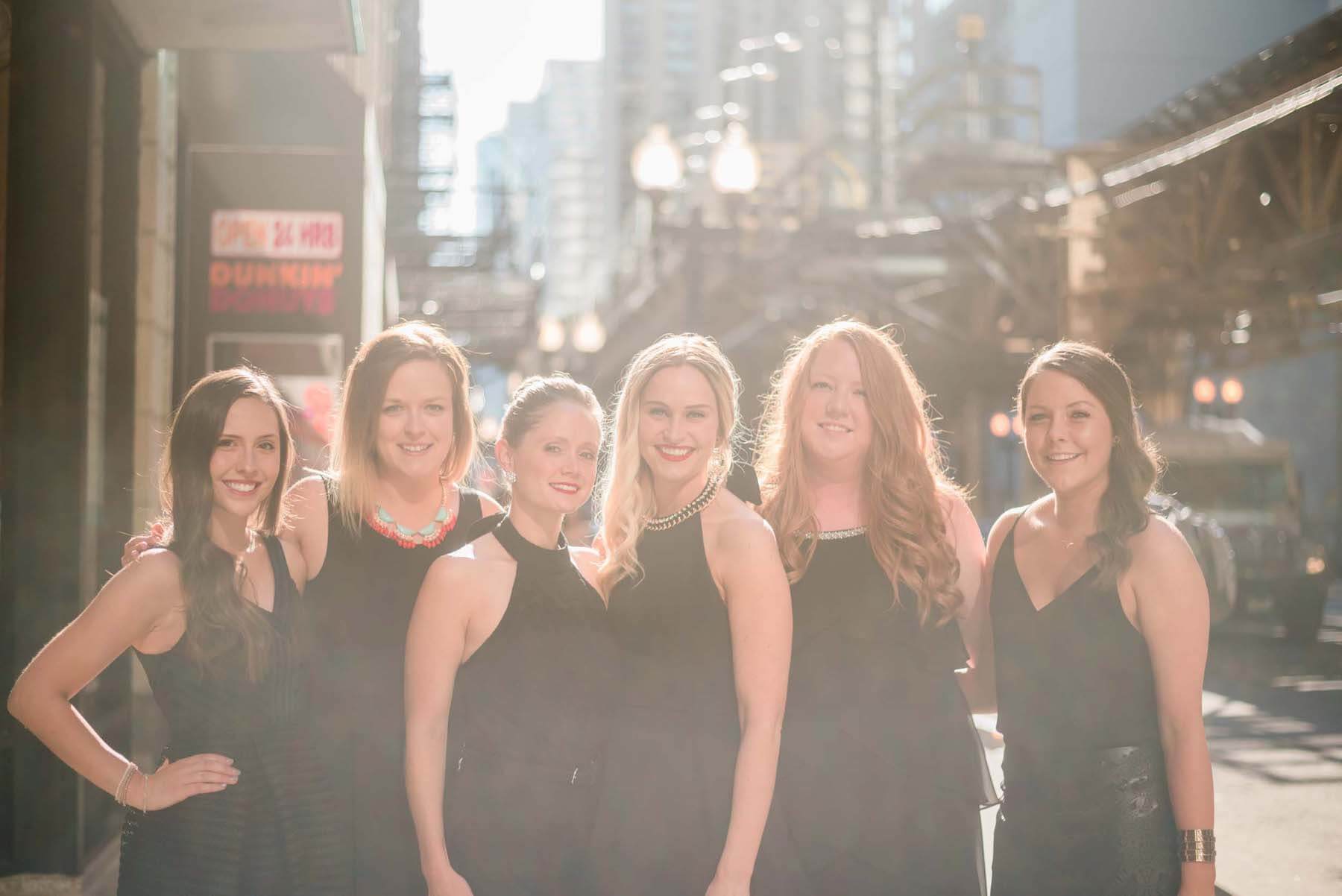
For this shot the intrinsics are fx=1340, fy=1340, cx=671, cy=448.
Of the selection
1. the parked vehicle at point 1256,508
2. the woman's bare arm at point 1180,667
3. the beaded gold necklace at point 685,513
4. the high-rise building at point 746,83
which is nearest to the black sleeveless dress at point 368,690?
the beaded gold necklace at point 685,513

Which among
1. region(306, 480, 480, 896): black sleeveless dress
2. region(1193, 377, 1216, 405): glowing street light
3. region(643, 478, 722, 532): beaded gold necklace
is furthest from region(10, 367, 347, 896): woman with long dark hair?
region(1193, 377, 1216, 405): glowing street light

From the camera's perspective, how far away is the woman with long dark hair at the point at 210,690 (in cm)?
327

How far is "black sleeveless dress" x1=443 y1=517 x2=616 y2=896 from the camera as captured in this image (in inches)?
137

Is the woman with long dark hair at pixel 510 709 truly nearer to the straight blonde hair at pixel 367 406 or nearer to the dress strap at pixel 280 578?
the dress strap at pixel 280 578

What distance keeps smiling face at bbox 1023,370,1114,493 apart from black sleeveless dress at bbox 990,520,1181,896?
0.31m

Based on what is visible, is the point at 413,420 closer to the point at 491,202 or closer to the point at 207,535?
the point at 207,535

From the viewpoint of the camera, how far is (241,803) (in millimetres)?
3324

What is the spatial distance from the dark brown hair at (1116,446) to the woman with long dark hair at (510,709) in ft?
4.55

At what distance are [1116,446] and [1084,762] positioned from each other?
892mm

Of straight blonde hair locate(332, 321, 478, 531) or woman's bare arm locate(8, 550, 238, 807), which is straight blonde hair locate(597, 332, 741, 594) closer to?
straight blonde hair locate(332, 321, 478, 531)

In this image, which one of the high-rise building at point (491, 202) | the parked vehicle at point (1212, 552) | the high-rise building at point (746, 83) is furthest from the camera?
the high-rise building at point (746, 83)

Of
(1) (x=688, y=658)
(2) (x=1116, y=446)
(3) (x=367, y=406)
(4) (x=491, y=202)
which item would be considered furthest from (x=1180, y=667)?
(4) (x=491, y=202)

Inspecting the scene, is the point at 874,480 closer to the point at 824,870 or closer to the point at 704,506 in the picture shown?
the point at 704,506

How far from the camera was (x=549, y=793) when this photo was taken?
350 centimetres
